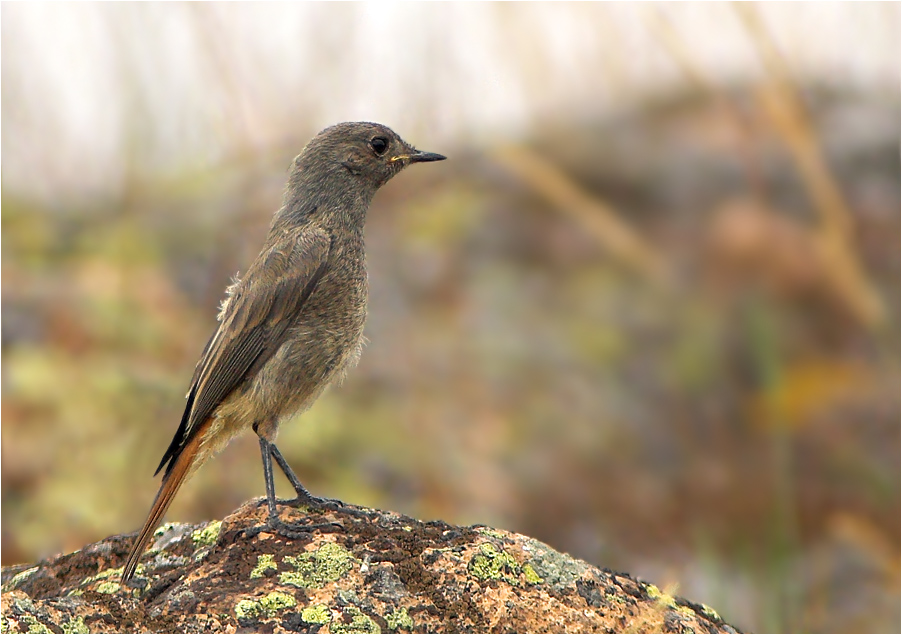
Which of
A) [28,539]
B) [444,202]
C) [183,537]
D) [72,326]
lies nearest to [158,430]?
[28,539]

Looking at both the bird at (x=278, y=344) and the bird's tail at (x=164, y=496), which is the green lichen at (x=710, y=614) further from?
the bird's tail at (x=164, y=496)

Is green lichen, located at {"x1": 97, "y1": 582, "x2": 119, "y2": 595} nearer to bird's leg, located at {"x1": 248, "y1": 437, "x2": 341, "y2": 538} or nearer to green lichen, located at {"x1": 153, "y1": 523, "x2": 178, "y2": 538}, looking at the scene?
green lichen, located at {"x1": 153, "y1": 523, "x2": 178, "y2": 538}

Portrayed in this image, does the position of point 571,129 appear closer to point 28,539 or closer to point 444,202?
point 444,202

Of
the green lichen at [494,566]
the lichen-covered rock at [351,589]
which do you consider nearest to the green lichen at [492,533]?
the lichen-covered rock at [351,589]

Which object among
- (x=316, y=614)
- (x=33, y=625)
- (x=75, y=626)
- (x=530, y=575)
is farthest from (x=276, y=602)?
(x=530, y=575)

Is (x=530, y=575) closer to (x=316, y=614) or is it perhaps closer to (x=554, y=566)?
(x=554, y=566)

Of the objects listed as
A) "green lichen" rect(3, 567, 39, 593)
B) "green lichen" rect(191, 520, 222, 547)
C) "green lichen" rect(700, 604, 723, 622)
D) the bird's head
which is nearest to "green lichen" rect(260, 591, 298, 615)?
"green lichen" rect(191, 520, 222, 547)
